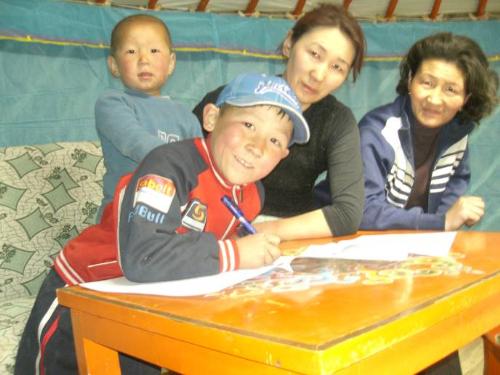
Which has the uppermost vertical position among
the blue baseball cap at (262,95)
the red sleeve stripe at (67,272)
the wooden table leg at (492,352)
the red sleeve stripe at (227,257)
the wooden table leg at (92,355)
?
the blue baseball cap at (262,95)

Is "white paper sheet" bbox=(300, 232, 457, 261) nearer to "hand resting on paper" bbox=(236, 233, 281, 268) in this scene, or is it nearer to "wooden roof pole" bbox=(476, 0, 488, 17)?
"hand resting on paper" bbox=(236, 233, 281, 268)

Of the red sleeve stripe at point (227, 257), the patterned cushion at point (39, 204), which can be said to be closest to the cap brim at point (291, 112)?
the red sleeve stripe at point (227, 257)

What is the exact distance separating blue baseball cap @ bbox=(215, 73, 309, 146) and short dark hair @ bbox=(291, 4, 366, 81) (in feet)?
1.75

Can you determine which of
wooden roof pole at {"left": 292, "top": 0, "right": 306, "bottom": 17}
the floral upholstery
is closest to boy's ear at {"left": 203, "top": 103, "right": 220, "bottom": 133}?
the floral upholstery

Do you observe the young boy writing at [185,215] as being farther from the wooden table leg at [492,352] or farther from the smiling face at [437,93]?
the smiling face at [437,93]

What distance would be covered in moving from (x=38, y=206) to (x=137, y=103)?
52 cm

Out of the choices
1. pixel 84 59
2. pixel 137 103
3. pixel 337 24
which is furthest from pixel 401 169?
pixel 84 59

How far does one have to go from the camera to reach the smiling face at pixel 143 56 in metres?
1.73

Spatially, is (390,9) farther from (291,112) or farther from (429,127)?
(291,112)

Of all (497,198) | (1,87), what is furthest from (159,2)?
(497,198)

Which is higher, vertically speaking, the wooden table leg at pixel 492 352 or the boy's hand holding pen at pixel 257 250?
the boy's hand holding pen at pixel 257 250

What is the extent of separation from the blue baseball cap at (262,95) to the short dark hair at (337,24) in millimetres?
535

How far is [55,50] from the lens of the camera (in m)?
2.42

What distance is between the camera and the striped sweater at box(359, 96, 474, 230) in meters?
1.62
